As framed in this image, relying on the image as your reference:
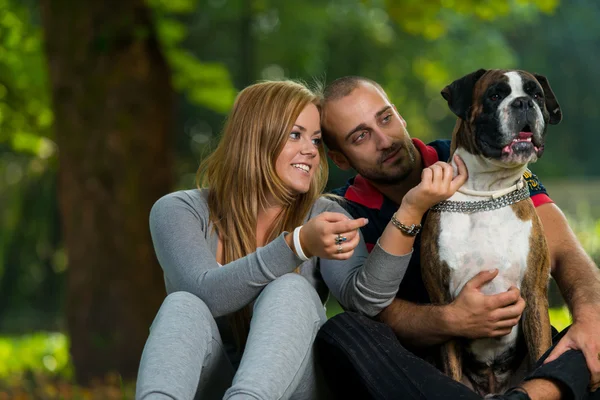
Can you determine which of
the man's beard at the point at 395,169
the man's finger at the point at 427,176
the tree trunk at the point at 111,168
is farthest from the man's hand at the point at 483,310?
the tree trunk at the point at 111,168

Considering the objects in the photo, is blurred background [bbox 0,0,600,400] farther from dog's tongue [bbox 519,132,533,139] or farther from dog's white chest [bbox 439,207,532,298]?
dog's tongue [bbox 519,132,533,139]

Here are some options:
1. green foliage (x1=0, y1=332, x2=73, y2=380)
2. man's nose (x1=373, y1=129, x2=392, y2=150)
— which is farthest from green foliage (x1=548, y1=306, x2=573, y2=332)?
green foliage (x1=0, y1=332, x2=73, y2=380)

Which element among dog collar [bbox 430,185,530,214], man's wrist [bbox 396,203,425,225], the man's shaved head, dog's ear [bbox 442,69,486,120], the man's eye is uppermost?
dog's ear [bbox 442,69,486,120]

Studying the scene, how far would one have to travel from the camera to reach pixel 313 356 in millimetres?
2869

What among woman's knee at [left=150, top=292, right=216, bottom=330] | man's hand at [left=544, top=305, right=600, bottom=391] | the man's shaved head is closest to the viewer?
man's hand at [left=544, top=305, right=600, bottom=391]

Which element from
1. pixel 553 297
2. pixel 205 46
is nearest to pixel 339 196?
pixel 553 297

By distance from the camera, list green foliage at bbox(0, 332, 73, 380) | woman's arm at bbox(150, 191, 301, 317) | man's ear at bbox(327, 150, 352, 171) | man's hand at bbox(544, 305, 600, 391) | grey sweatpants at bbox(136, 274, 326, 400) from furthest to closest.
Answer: green foliage at bbox(0, 332, 73, 380)
man's ear at bbox(327, 150, 352, 171)
woman's arm at bbox(150, 191, 301, 317)
man's hand at bbox(544, 305, 600, 391)
grey sweatpants at bbox(136, 274, 326, 400)

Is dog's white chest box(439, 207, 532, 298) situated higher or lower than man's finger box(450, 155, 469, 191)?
lower

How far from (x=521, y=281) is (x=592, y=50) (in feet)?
67.4

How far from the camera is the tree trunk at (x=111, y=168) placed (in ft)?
22.6

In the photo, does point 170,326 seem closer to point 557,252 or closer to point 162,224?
point 162,224

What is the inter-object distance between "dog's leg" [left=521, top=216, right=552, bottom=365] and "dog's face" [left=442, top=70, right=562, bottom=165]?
11.9 inches

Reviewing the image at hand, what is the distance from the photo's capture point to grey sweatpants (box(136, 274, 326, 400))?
2547mm

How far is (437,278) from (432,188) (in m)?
0.38
